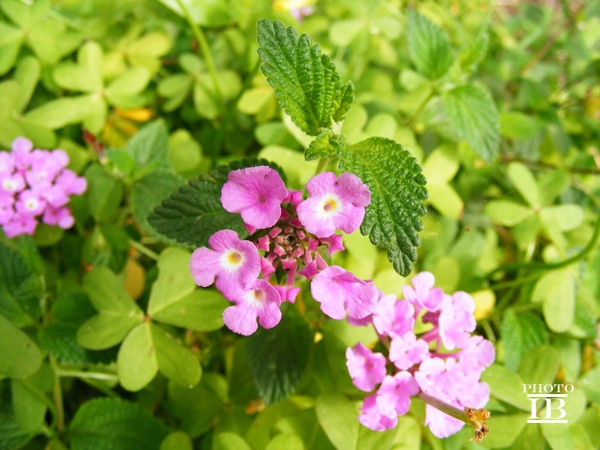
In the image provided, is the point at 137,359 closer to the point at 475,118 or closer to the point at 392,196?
the point at 392,196

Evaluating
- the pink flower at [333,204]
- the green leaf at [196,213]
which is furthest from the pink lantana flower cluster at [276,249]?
the green leaf at [196,213]

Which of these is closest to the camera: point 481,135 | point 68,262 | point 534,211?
point 481,135

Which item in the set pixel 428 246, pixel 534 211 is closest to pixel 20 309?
pixel 428 246

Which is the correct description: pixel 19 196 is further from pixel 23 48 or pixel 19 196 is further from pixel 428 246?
pixel 428 246

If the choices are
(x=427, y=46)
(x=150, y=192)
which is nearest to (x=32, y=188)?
(x=150, y=192)

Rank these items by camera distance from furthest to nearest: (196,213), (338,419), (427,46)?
(427,46), (338,419), (196,213)

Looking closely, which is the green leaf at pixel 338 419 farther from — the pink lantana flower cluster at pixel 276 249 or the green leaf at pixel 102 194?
the green leaf at pixel 102 194

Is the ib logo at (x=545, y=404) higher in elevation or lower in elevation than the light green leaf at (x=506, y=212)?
lower
